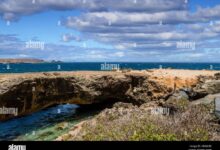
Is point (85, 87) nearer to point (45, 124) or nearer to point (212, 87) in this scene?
point (45, 124)

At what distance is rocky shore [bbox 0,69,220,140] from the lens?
54.3ft

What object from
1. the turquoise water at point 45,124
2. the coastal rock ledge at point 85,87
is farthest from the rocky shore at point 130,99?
the turquoise water at point 45,124

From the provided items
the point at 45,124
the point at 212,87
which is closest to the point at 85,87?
the point at 45,124

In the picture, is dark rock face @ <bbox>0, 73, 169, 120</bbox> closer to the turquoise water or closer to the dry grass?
the turquoise water

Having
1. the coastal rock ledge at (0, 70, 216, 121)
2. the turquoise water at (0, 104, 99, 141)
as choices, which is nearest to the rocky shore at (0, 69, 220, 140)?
the coastal rock ledge at (0, 70, 216, 121)

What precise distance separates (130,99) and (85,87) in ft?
14.5

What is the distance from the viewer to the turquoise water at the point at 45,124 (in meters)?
28.1

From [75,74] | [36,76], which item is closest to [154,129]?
[36,76]

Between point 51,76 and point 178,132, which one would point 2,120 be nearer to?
point 51,76

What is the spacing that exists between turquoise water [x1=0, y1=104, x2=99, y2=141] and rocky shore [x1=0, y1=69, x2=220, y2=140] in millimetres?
1109

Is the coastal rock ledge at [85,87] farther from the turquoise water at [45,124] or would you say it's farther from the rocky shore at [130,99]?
the turquoise water at [45,124]

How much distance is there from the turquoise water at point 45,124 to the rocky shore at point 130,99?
43.7 inches
